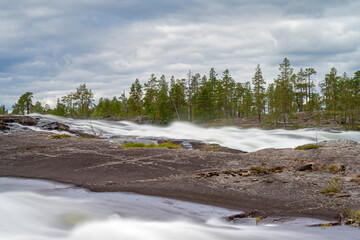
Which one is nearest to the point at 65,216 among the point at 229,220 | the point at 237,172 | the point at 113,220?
the point at 113,220

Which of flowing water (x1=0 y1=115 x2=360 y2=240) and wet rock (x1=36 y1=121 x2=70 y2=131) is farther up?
wet rock (x1=36 y1=121 x2=70 y2=131)

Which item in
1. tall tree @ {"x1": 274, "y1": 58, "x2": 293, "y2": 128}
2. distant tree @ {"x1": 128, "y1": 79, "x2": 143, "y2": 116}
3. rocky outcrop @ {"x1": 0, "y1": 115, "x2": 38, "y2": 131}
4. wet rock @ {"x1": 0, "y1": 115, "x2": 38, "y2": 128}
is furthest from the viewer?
distant tree @ {"x1": 128, "y1": 79, "x2": 143, "y2": 116}

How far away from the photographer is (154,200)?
6.87 meters

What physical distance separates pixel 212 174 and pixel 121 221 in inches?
170

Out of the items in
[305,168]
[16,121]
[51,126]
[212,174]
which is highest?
[16,121]

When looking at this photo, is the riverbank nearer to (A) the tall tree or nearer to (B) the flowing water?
(B) the flowing water

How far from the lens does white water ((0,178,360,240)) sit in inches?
191

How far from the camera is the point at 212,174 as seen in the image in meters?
9.12

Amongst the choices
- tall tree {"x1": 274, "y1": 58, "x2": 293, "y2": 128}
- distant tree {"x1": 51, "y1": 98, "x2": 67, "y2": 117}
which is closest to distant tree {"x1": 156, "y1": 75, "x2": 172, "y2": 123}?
tall tree {"x1": 274, "y1": 58, "x2": 293, "y2": 128}

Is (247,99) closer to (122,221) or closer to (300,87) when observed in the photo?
(300,87)

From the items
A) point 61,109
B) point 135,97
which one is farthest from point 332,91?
point 61,109

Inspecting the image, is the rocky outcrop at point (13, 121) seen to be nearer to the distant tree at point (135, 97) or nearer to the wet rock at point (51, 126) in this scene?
the wet rock at point (51, 126)

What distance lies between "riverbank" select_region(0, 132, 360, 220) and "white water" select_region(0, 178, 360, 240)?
0.70 metres

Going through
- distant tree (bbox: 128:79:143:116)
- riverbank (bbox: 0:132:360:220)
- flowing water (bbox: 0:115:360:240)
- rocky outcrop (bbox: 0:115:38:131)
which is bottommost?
flowing water (bbox: 0:115:360:240)
